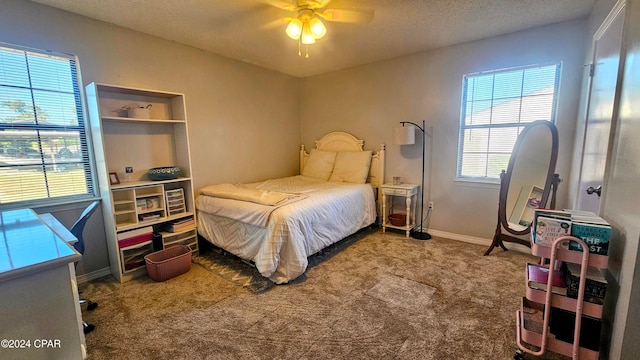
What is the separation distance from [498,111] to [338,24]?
209cm

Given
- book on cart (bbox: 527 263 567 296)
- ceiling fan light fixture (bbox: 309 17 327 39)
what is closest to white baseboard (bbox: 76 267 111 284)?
ceiling fan light fixture (bbox: 309 17 327 39)

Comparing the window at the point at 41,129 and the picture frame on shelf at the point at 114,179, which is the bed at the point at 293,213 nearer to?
the picture frame on shelf at the point at 114,179

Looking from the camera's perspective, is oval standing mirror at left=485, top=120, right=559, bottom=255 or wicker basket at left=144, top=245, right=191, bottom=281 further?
oval standing mirror at left=485, top=120, right=559, bottom=255

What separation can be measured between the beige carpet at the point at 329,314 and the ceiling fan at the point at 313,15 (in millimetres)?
2183

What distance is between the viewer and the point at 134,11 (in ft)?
7.66

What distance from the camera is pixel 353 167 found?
3939 mm

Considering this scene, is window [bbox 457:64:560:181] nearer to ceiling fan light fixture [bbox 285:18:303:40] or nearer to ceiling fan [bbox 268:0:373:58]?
ceiling fan [bbox 268:0:373:58]

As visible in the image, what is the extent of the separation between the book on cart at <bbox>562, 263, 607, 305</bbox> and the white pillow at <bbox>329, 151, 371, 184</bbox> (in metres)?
2.58

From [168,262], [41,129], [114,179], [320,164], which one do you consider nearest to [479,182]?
[320,164]

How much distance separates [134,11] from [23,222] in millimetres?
1895

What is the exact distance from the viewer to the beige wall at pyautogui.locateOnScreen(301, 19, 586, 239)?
270 cm

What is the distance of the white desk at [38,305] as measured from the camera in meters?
0.82

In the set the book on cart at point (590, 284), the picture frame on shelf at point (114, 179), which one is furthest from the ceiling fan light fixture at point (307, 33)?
the book on cart at point (590, 284)

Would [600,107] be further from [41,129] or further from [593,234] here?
[41,129]
